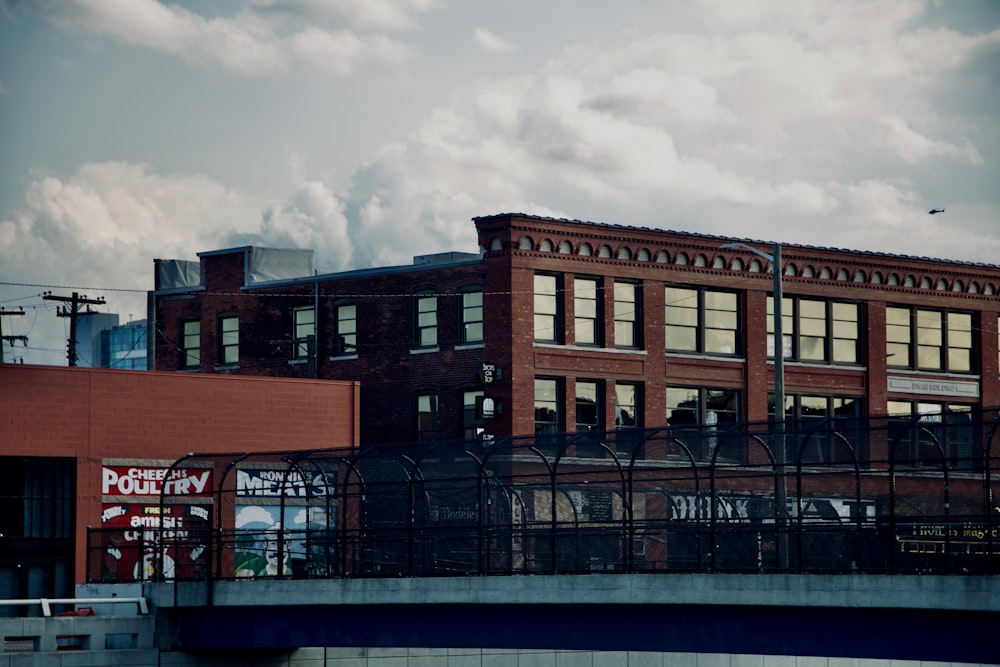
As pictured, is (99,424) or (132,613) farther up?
(99,424)

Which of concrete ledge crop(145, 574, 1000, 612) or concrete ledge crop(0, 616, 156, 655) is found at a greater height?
concrete ledge crop(145, 574, 1000, 612)

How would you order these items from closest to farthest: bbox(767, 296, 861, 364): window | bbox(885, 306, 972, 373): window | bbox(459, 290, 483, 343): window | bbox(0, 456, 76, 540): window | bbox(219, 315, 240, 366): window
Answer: bbox(0, 456, 76, 540): window
bbox(459, 290, 483, 343): window
bbox(767, 296, 861, 364): window
bbox(219, 315, 240, 366): window
bbox(885, 306, 972, 373): window

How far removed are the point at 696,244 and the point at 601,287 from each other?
428 centimetres

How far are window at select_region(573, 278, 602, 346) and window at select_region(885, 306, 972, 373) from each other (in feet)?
45.5

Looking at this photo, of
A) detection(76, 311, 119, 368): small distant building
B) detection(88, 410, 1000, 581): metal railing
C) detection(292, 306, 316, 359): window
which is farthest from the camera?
detection(76, 311, 119, 368): small distant building

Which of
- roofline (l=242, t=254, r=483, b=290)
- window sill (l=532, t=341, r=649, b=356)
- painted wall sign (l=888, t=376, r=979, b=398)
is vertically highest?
roofline (l=242, t=254, r=483, b=290)

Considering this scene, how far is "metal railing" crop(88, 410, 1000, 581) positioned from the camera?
30984 millimetres

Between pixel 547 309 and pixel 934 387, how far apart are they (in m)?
18.3

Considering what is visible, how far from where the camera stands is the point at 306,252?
64.0 meters

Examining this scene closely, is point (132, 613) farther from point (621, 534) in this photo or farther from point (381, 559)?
point (621, 534)

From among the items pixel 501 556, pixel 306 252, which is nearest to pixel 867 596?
pixel 501 556

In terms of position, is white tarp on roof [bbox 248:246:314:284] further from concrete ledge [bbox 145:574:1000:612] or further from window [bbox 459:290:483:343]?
concrete ledge [bbox 145:574:1000:612]

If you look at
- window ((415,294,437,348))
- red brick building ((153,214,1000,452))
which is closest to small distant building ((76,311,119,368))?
red brick building ((153,214,1000,452))

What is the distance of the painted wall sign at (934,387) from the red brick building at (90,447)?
26.7 m
